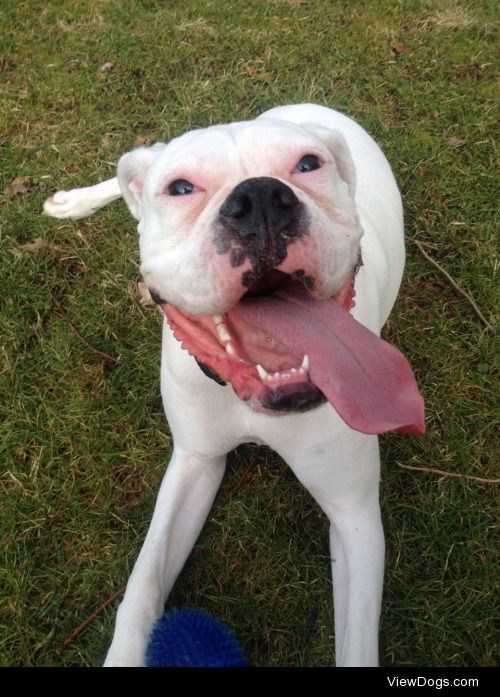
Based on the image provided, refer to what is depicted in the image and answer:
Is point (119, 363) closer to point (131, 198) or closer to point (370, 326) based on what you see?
point (131, 198)

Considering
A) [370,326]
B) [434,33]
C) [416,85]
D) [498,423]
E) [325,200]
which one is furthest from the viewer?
[434,33]

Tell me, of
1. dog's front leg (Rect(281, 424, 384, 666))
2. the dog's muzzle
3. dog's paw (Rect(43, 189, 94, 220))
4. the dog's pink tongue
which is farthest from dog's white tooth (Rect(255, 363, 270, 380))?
dog's paw (Rect(43, 189, 94, 220))

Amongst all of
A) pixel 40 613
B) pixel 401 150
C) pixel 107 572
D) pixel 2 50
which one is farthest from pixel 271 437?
pixel 2 50

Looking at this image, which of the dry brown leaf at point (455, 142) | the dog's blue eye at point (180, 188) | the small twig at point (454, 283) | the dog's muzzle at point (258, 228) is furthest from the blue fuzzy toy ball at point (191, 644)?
the dry brown leaf at point (455, 142)

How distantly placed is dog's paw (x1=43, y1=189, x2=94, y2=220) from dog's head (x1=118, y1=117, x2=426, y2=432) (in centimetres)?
173

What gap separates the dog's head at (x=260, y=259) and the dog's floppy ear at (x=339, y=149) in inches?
2.8

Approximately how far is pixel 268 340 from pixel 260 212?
0.40m

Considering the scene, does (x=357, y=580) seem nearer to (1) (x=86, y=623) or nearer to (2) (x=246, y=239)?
(1) (x=86, y=623)

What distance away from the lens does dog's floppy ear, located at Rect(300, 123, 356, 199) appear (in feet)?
8.22

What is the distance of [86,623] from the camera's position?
9.57 feet

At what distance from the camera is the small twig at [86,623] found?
2867mm

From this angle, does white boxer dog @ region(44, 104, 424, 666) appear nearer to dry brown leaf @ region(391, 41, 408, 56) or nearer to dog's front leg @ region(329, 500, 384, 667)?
dog's front leg @ region(329, 500, 384, 667)

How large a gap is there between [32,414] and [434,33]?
14.4 ft

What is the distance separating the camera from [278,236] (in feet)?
6.41
